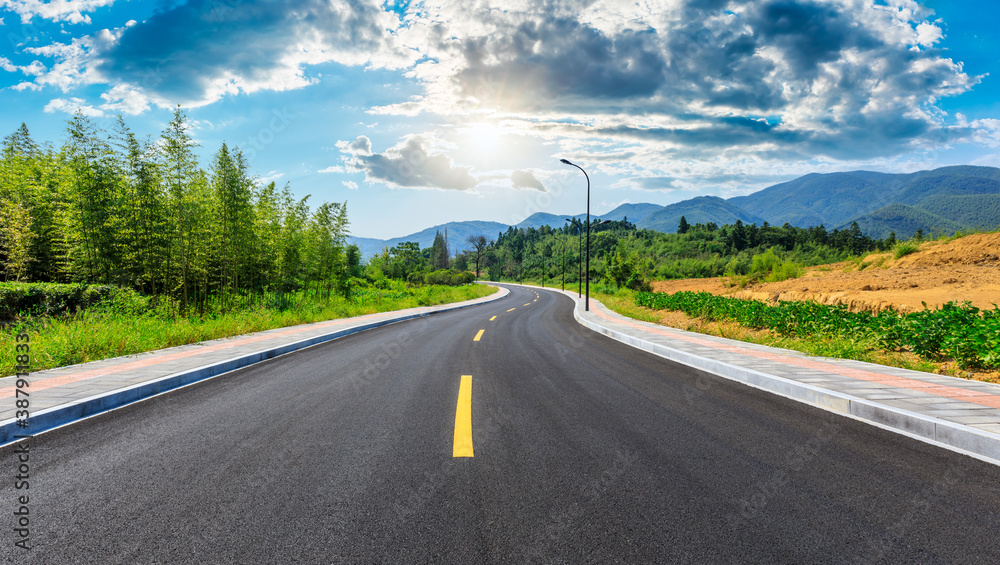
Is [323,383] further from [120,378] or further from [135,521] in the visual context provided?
[135,521]

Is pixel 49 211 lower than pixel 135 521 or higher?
higher

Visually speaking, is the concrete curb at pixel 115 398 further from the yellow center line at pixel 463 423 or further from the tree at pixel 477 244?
the tree at pixel 477 244

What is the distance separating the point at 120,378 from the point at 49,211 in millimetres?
12140

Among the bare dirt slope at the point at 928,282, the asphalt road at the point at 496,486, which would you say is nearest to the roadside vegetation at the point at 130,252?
the asphalt road at the point at 496,486

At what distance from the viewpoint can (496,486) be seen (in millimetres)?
2836

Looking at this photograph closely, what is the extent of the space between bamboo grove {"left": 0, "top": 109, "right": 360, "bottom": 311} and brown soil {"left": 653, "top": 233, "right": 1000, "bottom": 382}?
15.9 metres

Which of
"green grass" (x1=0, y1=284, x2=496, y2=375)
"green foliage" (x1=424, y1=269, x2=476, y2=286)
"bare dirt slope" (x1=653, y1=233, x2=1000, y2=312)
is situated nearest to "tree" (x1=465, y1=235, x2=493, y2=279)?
"green foliage" (x1=424, y1=269, x2=476, y2=286)

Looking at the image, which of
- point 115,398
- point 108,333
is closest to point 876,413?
point 115,398

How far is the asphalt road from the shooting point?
2176mm

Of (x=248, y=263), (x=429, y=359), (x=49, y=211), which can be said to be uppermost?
(x=49, y=211)

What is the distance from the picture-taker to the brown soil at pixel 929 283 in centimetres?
1132

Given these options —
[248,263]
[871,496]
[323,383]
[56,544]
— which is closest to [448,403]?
[323,383]

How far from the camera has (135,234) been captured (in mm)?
11055

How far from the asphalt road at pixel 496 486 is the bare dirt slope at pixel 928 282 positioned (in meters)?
8.79
